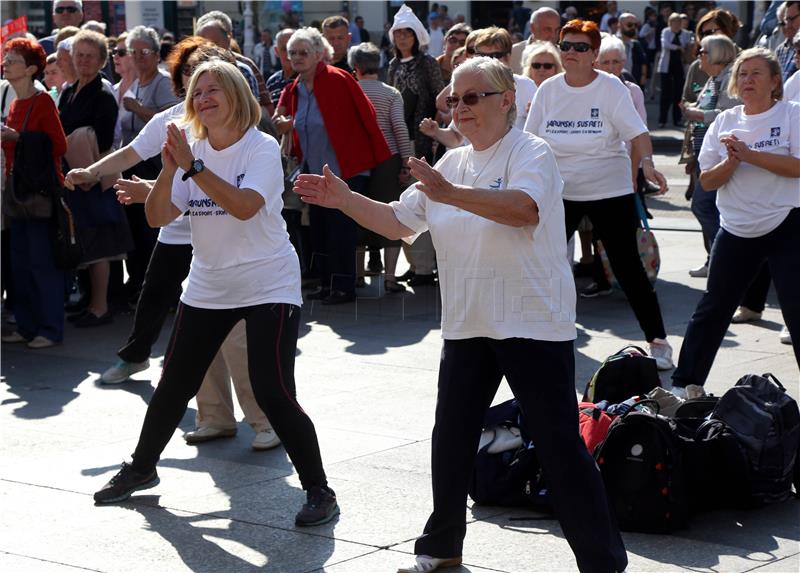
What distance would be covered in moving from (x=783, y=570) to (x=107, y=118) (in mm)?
6270

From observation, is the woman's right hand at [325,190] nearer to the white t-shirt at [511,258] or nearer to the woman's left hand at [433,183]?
the white t-shirt at [511,258]

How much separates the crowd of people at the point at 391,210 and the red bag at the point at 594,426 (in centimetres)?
67

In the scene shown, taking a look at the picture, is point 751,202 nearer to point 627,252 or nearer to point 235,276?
point 627,252

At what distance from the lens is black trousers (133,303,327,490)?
5.38 m

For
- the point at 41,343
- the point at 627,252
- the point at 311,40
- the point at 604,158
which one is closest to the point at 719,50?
the point at 604,158

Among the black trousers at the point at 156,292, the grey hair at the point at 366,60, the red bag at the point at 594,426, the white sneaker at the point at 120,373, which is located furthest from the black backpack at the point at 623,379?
the grey hair at the point at 366,60

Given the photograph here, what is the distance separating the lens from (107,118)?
30.9 ft

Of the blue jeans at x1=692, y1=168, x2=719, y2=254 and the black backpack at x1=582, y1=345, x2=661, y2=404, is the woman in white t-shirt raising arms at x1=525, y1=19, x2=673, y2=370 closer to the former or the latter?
the blue jeans at x1=692, y1=168, x2=719, y2=254

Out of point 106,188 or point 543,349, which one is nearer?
point 543,349

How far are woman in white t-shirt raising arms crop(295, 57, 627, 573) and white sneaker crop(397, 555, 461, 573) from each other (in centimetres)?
54

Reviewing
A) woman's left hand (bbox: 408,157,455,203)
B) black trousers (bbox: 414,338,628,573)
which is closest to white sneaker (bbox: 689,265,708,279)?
black trousers (bbox: 414,338,628,573)

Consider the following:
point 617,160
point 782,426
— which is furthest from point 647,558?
point 617,160

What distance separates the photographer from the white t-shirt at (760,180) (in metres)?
6.69

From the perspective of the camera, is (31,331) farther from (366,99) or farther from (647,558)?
(647,558)
